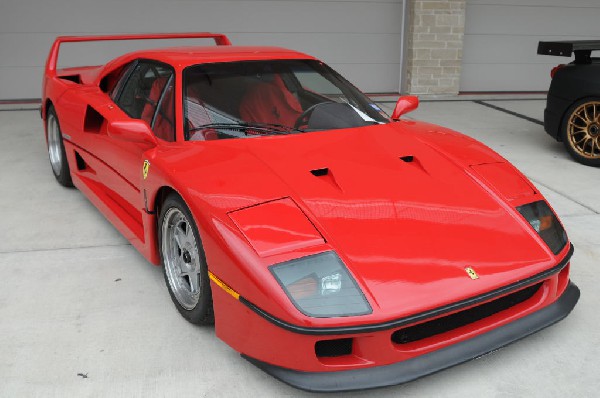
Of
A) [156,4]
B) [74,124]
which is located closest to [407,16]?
[156,4]

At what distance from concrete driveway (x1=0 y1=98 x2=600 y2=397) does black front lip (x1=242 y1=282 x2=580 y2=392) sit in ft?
0.52

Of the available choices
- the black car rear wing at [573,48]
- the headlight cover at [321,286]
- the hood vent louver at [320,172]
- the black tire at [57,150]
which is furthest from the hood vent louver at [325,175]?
the black car rear wing at [573,48]

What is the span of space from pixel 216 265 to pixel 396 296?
2.09 feet

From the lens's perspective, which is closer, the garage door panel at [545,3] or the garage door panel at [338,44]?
the garage door panel at [338,44]

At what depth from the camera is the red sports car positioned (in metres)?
1.91

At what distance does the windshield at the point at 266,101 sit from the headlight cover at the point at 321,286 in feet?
3.15

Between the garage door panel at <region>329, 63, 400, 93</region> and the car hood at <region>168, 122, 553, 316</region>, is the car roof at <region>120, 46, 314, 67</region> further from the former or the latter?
the garage door panel at <region>329, 63, 400, 93</region>

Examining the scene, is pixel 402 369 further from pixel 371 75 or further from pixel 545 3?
pixel 545 3

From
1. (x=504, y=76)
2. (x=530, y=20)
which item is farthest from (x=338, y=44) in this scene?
(x=530, y=20)

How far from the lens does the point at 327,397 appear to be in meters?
2.07

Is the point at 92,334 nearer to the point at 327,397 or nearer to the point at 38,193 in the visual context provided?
the point at 327,397

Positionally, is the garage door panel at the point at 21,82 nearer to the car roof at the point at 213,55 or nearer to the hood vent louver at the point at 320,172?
the car roof at the point at 213,55

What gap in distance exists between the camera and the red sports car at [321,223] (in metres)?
1.91

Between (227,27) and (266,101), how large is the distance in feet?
17.7
